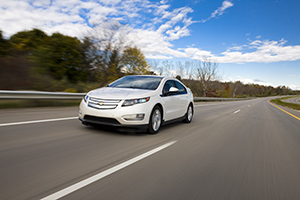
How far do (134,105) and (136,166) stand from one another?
191cm

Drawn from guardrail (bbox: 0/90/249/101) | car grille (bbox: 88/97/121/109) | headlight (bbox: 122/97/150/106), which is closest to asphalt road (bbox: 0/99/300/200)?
car grille (bbox: 88/97/121/109)

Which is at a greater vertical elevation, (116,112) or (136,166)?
(116,112)

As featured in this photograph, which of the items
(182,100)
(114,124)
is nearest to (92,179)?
(114,124)

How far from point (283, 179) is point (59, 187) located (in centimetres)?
311

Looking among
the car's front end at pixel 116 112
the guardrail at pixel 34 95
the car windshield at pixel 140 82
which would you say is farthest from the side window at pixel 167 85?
the guardrail at pixel 34 95

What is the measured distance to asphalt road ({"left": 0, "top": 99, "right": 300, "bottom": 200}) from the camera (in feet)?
8.84

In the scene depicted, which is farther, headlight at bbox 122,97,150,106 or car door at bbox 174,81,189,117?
car door at bbox 174,81,189,117

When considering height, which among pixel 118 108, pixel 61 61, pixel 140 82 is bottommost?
pixel 118 108

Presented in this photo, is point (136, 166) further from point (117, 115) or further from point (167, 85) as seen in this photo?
point (167, 85)

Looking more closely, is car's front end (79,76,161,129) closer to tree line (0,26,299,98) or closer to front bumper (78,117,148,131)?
front bumper (78,117,148,131)

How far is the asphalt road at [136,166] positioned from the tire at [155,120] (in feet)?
0.56

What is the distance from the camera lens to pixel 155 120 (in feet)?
19.5

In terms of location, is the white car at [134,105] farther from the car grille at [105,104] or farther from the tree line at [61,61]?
the tree line at [61,61]

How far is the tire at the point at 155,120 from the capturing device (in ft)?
18.6
